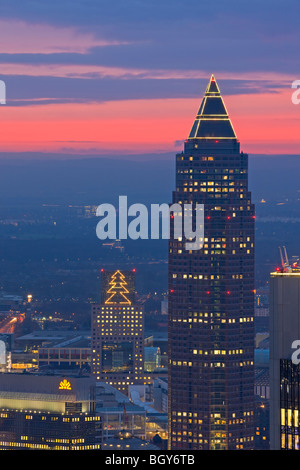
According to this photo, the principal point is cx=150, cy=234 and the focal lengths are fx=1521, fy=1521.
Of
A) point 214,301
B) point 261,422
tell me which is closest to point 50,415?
point 261,422

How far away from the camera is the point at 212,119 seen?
151 m

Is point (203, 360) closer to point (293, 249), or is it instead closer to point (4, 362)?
point (293, 249)

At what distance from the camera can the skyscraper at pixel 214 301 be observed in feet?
462

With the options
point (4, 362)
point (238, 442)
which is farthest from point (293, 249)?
point (4, 362)

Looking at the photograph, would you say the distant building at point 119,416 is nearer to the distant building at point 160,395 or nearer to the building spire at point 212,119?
the distant building at point 160,395

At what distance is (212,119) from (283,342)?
117m

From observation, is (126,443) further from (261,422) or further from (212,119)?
(212,119)

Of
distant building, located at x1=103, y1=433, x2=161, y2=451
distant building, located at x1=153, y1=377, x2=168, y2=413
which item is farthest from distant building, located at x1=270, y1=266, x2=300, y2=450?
distant building, located at x1=153, y1=377, x2=168, y2=413

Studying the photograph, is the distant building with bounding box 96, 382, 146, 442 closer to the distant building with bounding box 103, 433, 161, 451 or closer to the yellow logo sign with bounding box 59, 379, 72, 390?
the distant building with bounding box 103, 433, 161, 451

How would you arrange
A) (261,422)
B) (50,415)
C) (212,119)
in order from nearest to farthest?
(50,415) → (261,422) → (212,119)

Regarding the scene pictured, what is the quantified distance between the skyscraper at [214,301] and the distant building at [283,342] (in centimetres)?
10527

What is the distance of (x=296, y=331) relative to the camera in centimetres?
3475

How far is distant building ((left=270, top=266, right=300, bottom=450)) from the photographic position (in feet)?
114

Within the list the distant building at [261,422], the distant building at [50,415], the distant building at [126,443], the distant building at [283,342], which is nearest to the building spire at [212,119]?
the distant building at [261,422]
